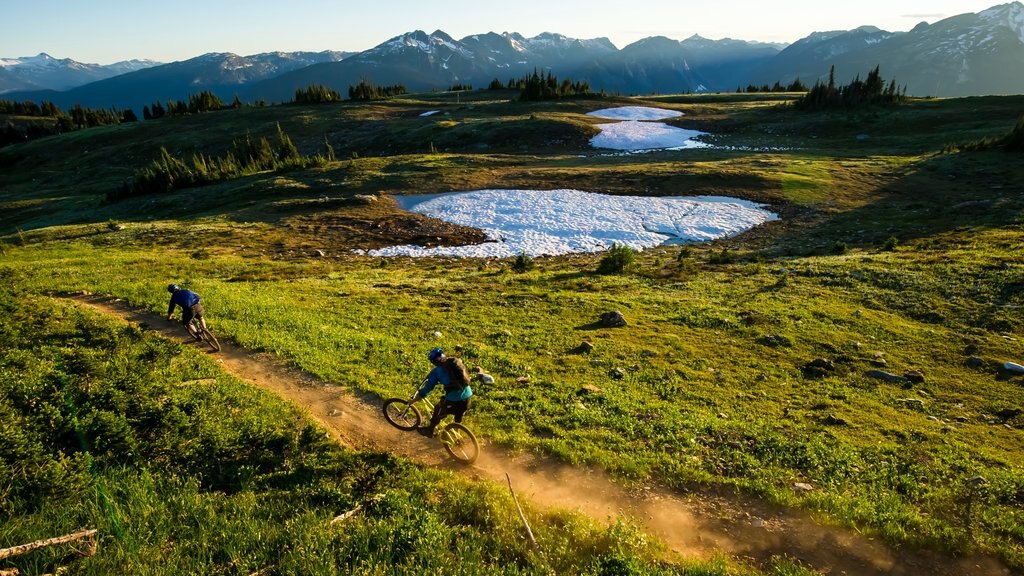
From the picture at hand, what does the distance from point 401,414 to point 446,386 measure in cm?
162

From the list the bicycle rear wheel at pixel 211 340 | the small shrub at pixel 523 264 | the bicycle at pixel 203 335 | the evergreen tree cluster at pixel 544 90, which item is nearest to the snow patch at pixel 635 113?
the evergreen tree cluster at pixel 544 90

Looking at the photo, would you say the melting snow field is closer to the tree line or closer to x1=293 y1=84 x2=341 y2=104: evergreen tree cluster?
x1=293 y1=84 x2=341 y2=104: evergreen tree cluster

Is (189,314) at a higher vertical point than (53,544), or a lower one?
lower

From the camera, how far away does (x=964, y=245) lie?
2348 centimetres

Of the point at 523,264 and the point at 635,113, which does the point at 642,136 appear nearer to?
the point at 635,113

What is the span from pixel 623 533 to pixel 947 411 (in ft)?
34.1

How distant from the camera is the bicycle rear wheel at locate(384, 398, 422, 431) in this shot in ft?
34.6

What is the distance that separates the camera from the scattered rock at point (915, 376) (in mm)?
13281

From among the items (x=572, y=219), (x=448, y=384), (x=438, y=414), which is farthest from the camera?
(x=572, y=219)

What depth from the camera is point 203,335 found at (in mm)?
14797

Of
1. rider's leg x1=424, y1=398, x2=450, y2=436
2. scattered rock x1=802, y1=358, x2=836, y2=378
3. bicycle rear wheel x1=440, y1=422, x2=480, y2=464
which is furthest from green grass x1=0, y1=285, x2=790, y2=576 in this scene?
scattered rock x1=802, y1=358, x2=836, y2=378

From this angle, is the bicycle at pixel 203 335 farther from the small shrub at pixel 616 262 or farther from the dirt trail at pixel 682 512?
the small shrub at pixel 616 262

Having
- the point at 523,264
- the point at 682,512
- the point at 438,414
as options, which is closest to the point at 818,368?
the point at 682,512

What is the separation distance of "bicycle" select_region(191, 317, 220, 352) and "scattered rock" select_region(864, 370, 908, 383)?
19.8 meters
